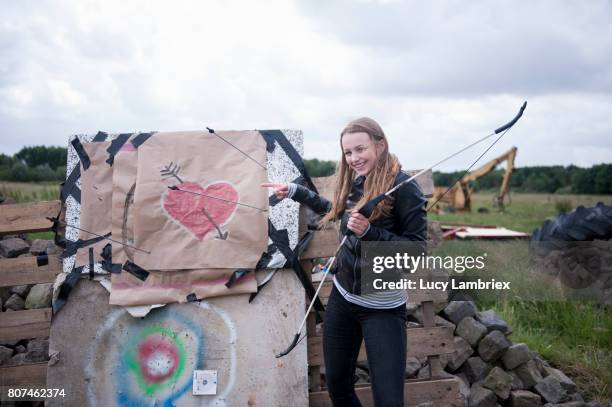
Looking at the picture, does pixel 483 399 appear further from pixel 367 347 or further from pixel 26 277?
pixel 26 277

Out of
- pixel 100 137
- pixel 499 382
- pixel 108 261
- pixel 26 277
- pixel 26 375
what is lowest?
pixel 499 382

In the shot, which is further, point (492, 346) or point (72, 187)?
point (492, 346)

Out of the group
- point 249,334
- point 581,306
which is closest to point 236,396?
point 249,334

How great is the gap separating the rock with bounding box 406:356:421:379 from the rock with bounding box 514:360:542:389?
3.14 ft

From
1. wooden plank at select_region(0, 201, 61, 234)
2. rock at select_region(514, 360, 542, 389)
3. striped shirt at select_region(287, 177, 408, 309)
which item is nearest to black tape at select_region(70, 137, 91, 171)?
wooden plank at select_region(0, 201, 61, 234)

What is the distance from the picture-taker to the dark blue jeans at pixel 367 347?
2.23m

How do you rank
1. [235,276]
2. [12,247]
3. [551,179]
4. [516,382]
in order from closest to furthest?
[235,276] → [516,382] → [12,247] → [551,179]

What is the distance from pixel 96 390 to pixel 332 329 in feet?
6.62

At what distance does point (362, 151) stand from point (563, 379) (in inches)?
130

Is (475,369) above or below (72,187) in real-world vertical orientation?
below

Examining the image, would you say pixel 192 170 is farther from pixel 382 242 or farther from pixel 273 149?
pixel 382 242

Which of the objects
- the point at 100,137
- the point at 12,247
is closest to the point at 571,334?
the point at 100,137

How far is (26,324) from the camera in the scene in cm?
359

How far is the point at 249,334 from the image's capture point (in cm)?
342
